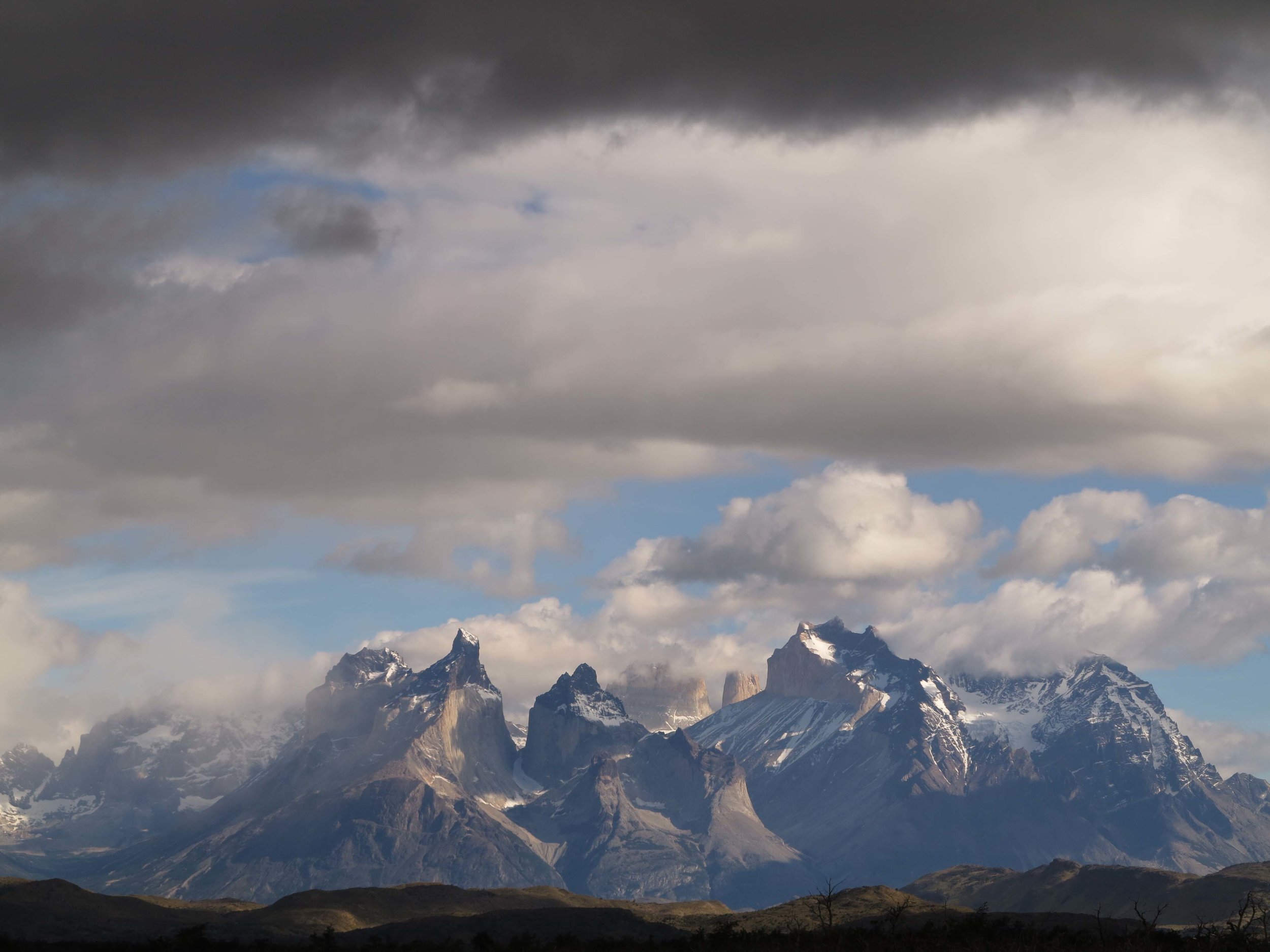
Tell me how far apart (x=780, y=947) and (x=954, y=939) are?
2104cm

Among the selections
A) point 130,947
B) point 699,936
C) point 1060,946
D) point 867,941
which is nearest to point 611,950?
point 699,936

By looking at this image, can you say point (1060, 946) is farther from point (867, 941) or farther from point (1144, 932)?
point (1144, 932)

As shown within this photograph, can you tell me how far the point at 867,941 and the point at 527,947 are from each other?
5348 cm

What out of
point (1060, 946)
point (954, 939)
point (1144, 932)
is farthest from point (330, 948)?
point (1144, 932)

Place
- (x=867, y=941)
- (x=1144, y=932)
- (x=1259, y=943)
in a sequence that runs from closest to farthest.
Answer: (x=1144, y=932) < (x=1259, y=943) < (x=867, y=941)

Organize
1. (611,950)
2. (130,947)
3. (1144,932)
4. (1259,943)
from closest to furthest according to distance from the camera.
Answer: (1144,932) < (1259,943) < (611,950) < (130,947)

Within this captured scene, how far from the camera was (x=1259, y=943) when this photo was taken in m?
148

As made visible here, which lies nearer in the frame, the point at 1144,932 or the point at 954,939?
the point at 1144,932

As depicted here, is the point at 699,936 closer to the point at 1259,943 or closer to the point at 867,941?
the point at 867,941

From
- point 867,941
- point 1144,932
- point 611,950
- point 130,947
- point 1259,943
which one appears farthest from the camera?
point 130,947

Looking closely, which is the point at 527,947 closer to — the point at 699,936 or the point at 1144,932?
the point at 699,936

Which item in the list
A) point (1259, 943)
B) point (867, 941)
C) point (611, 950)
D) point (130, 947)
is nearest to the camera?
point (1259, 943)

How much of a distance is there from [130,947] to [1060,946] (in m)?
117

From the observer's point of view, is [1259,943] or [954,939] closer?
[1259,943]
